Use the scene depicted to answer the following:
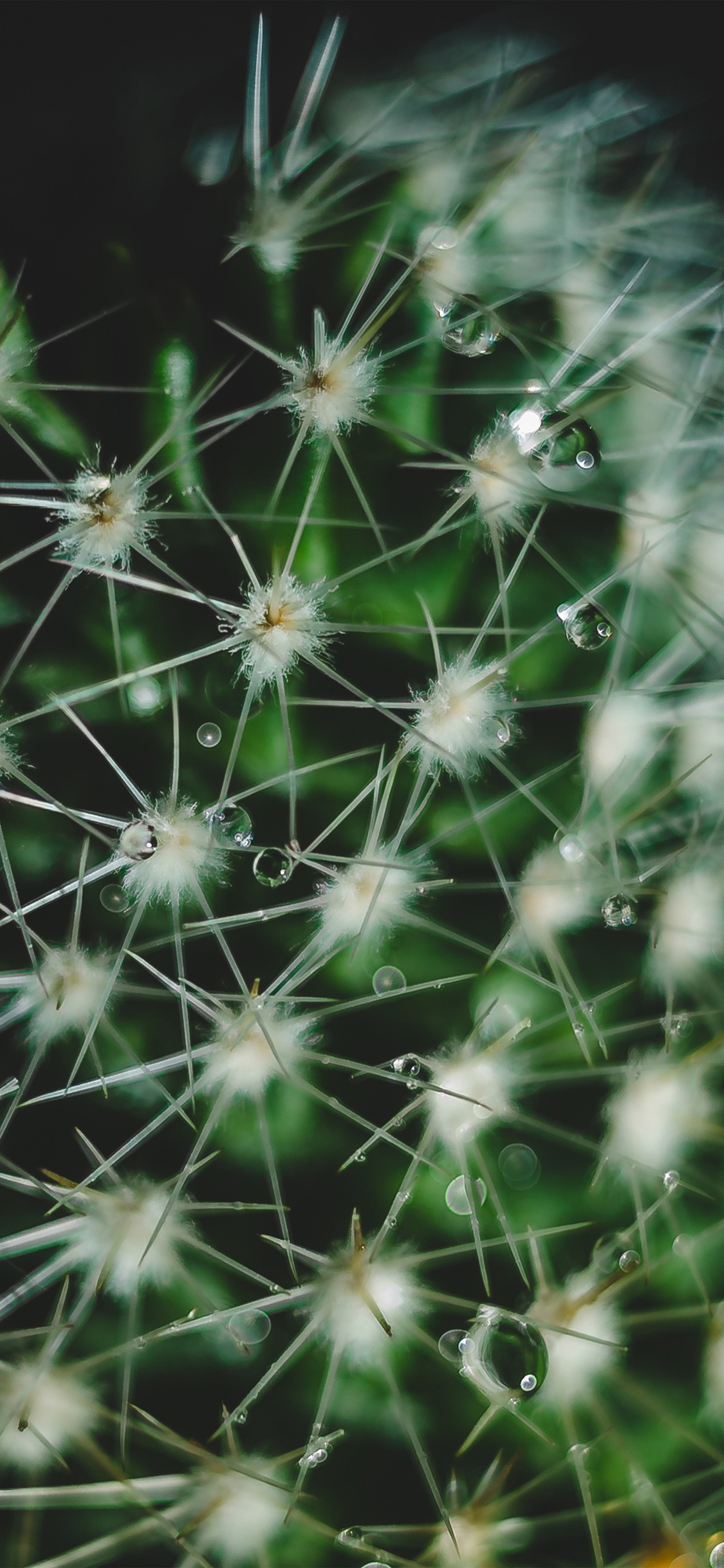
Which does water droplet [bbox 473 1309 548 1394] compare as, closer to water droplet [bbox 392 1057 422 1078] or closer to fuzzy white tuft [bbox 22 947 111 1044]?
water droplet [bbox 392 1057 422 1078]

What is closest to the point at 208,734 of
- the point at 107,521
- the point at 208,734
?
the point at 208,734

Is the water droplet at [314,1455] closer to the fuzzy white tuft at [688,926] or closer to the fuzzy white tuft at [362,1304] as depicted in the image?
the fuzzy white tuft at [362,1304]

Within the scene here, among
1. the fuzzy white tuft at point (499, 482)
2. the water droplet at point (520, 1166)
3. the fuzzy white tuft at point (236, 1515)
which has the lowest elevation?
the fuzzy white tuft at point (236, 1515)

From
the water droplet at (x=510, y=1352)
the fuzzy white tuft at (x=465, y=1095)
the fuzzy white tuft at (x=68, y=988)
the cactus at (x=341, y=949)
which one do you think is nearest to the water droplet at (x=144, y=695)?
the cactus at (x=341, y=949)

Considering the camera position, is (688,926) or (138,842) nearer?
(138,842)

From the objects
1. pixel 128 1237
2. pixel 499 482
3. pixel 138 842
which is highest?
pixel 499 482

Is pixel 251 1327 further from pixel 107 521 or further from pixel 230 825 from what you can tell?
pixel 107 521

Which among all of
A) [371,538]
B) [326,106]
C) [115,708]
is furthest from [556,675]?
[326,106]
